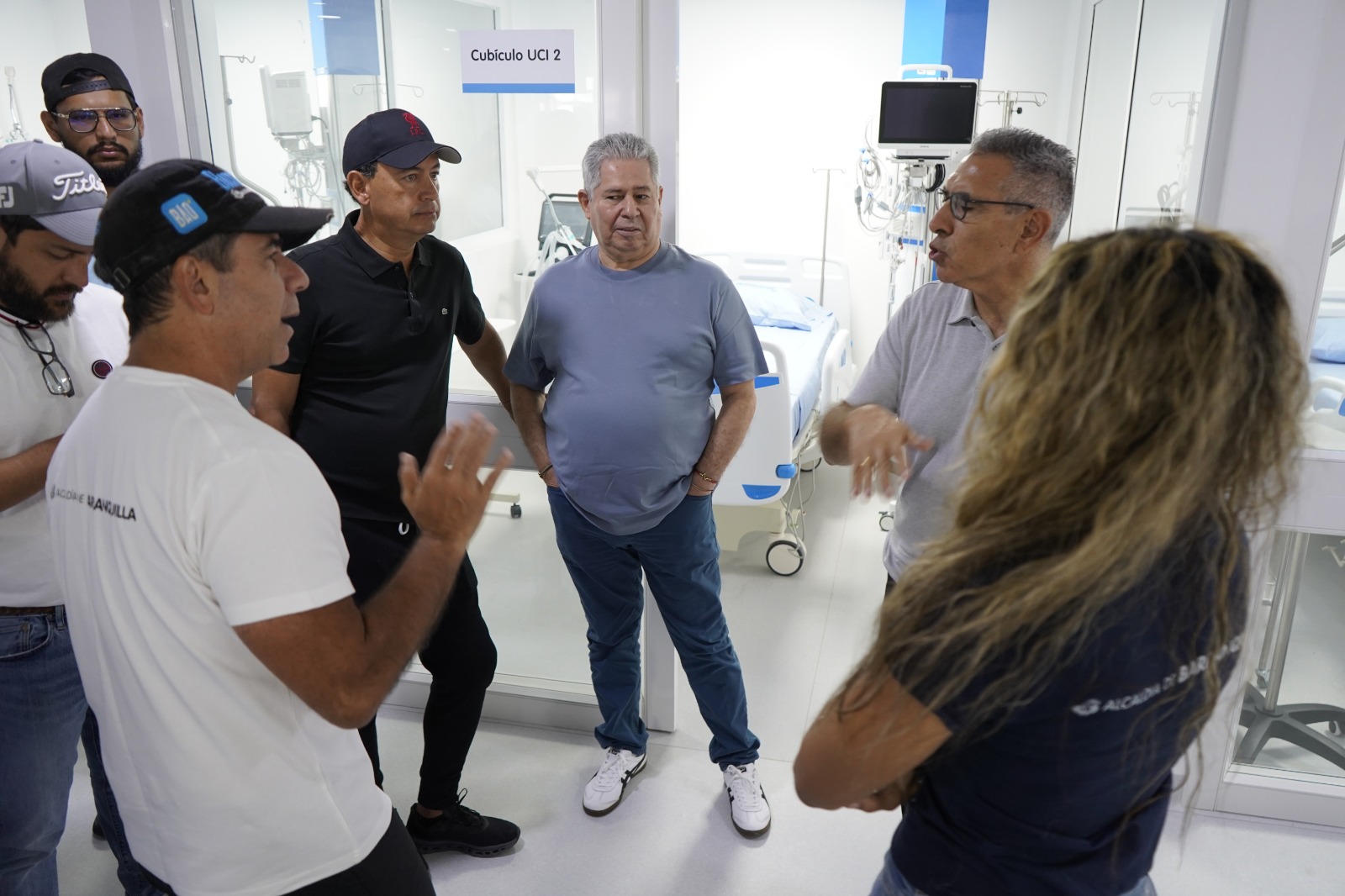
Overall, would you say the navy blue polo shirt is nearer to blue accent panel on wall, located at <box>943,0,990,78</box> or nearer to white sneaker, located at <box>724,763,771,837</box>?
white sneaker, located at <box>724,763,771,837</box>

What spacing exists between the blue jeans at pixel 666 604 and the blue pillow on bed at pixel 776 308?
279cm

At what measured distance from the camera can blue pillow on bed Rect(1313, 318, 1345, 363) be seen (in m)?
2.27

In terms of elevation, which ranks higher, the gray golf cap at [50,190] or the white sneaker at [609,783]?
the gray golf cap at [50,190]

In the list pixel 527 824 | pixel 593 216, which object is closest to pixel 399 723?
pixel 527 824

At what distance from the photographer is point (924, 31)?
543cm

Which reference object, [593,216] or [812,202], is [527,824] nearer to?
[593,216]

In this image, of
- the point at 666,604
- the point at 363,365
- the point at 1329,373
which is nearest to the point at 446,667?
the point at 666,604

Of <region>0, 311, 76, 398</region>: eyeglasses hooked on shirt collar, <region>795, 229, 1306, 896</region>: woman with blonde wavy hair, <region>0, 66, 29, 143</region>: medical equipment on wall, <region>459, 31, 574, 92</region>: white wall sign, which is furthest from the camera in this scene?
<region>0, 66, 29, 143</region>: medical equipment on wall

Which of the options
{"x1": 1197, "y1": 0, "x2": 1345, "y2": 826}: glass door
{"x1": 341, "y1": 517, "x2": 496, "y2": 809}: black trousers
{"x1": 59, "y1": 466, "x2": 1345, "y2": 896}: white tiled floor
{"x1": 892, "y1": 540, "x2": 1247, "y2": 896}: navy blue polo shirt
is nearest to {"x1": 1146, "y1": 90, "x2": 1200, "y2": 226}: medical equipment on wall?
{"x1": 1197, "y1": 0, "x2": 1345, "y2": 826}: glass door

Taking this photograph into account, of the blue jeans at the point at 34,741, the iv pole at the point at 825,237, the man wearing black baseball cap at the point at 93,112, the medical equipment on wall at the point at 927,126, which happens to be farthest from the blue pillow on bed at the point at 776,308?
the blue jeans at the point at 34,741

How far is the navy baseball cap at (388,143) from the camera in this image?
202 cm

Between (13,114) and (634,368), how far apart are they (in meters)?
4.36

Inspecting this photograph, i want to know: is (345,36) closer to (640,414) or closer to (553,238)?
(553,238)

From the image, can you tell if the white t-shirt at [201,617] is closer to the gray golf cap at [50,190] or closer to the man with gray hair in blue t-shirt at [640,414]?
the gray golf cap at [50,190]
